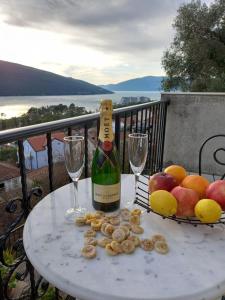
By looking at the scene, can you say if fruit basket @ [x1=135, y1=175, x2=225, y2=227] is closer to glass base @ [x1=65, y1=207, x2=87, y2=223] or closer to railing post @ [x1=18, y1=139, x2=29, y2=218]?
glass base @ [x1=65, y1=207, x2=87, y2=223]

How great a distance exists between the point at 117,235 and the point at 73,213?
9.4 inches

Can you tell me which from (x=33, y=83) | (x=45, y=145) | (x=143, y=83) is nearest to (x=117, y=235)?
(x=45, y=145)

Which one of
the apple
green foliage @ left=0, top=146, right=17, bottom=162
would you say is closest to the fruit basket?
the apple

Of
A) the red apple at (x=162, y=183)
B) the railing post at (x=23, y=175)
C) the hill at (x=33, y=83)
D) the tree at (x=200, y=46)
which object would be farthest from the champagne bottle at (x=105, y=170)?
the tree at (x=200, y=46)

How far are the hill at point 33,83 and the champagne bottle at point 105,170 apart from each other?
9.43 m

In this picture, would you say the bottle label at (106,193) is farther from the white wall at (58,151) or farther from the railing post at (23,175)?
the railing post at (23,175)

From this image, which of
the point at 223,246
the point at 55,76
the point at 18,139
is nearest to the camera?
the point at 223,246

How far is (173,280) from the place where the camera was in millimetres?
561

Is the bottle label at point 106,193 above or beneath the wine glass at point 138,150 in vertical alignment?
beneath

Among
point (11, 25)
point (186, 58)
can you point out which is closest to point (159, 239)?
point (11, 25)

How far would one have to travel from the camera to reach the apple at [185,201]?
75cm

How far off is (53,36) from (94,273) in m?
9.26

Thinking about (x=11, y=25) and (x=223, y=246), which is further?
(x=11, y=25)

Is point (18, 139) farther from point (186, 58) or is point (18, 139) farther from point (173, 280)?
point (186, 58)
